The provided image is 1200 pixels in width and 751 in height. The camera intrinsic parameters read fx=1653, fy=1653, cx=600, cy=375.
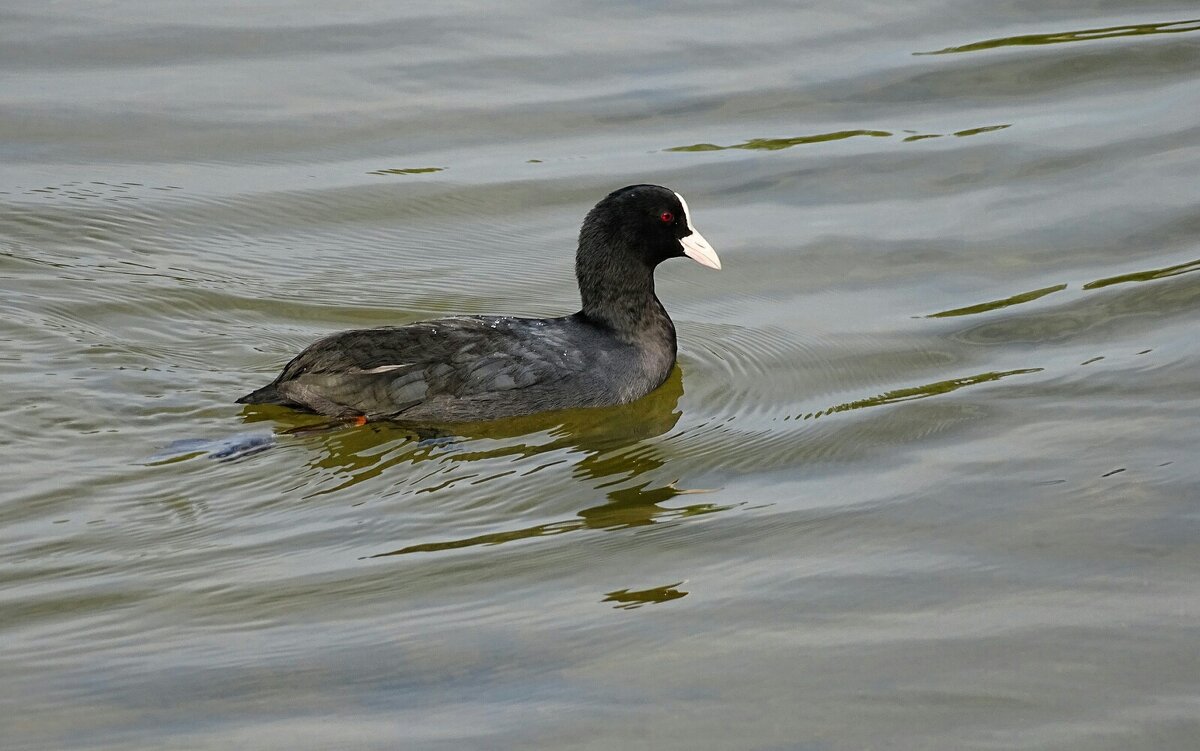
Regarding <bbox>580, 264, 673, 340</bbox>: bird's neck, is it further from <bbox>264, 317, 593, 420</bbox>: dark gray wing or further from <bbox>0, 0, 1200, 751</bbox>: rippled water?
<bbox>264, 317, 593, 420</bbox>: dark gray wing

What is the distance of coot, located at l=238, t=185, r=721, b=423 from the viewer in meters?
6.31

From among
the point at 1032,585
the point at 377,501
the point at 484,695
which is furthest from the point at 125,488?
the point at 1032,585

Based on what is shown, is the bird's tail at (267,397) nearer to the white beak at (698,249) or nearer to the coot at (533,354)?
the coot at (533,354)

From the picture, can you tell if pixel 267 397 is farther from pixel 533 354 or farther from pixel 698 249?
pixel 698 249

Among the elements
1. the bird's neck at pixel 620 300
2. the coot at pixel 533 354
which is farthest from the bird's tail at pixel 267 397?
the bird's neck at pixel 620 300

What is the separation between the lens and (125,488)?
5.58 m

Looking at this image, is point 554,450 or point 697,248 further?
point 697,248

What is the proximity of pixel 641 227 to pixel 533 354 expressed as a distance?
872mm

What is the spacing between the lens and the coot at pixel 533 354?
20.7 ft

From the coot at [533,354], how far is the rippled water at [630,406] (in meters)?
0.15

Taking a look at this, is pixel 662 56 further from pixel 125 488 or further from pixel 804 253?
pixel 125 488

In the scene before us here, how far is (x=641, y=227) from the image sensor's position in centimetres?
703

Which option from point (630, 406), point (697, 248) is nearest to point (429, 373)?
point (630, 406)

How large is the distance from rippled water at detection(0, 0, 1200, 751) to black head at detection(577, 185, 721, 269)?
0.51 metres
